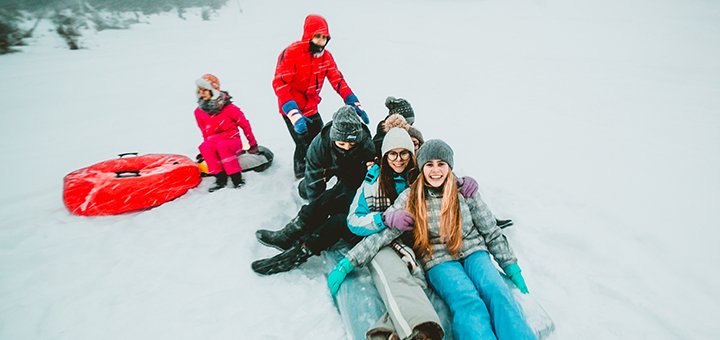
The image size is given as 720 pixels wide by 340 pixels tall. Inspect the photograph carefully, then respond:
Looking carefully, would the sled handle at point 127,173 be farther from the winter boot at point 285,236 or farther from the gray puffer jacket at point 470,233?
the gray puffer jacket at point 470,233

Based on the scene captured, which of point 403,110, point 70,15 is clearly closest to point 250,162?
point 403,110

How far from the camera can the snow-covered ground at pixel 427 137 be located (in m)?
2.41

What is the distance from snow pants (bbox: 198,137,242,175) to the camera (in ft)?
12.4

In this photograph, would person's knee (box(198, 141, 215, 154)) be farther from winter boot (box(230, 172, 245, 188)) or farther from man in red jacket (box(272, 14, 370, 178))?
man in red jacket (box(272, 14, 370, 178))

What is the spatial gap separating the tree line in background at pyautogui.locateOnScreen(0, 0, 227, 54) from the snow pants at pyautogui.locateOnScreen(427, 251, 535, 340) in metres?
14.4

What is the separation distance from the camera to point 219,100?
3746 mm

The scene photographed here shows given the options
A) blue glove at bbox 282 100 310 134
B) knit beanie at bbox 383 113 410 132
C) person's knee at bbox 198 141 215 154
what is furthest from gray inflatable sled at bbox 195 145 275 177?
knit beanie at bbox 383 113 410 132

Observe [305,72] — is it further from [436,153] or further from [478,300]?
[478,300]

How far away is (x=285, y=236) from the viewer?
283 centimetres

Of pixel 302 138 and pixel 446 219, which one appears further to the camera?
pixel 302 138

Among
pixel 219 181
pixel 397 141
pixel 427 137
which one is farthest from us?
pixel 427 137

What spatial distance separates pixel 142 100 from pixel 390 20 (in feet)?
44.6

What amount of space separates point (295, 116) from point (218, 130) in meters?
1.11

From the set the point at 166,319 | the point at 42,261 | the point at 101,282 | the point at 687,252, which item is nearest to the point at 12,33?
the point at 42,261
